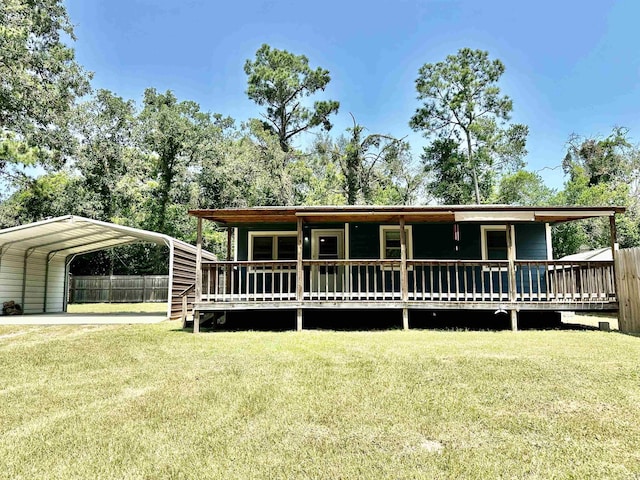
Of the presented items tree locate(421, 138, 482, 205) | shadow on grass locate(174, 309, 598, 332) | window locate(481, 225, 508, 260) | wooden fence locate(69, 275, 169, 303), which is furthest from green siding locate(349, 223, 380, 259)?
tree locate(421, 138, 482, 205)

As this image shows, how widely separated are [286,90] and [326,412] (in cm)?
3057

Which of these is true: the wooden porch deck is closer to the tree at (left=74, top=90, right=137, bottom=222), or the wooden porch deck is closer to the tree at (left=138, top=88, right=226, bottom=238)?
the tree at (left=138, top=88, right=226, bottom=238)

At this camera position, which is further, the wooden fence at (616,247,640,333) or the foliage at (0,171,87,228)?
the foliage at (0,171,87,228)

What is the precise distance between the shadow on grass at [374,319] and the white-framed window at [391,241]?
1.51 metres

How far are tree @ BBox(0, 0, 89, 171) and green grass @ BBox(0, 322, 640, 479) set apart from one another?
16.2 metres

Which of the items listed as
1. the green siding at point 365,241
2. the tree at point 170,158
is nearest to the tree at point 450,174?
the tree at point 170,158

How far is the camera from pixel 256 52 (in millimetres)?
32344

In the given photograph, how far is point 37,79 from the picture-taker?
20266 mm

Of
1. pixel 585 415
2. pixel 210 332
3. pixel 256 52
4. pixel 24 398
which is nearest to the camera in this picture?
pixel 585 415

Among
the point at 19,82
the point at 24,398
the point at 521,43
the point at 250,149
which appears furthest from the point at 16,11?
the point at 521,43

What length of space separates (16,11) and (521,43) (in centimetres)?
2435

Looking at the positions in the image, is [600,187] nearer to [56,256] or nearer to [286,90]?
[286,90]

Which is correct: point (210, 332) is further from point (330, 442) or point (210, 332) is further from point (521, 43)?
point (521, 43)

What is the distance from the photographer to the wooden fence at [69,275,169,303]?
23.8 meters
